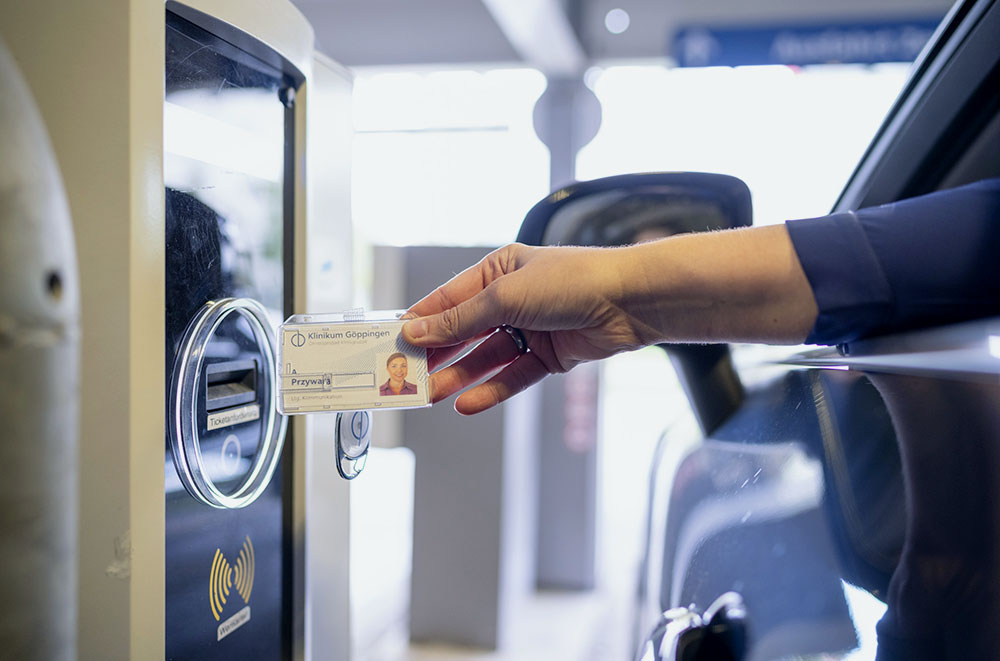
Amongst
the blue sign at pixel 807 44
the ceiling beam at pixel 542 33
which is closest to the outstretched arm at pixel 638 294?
the ceiling beam at pixel 542 33

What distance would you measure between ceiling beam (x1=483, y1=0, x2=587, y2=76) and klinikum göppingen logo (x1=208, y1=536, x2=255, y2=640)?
7.96ft

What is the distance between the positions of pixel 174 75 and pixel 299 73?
0.75 feet

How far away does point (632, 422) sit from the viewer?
7188 mm

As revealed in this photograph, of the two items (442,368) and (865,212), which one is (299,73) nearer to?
(442,368)

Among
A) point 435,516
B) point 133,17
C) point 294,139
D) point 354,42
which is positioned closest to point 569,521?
point 435,516

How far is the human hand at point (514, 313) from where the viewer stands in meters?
0.70

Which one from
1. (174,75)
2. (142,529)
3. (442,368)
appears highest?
(174,75)

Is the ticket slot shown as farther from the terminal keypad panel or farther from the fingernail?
the fingernail

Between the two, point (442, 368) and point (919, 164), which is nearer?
point (442, 368)

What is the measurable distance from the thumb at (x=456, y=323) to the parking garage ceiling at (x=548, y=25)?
297 cm

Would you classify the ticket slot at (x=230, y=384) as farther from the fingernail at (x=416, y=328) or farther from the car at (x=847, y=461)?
the car at (x=847, y=461)

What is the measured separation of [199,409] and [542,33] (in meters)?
3.10

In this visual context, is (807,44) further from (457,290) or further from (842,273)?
(457,290)

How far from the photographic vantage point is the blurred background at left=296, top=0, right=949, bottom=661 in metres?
3.14
